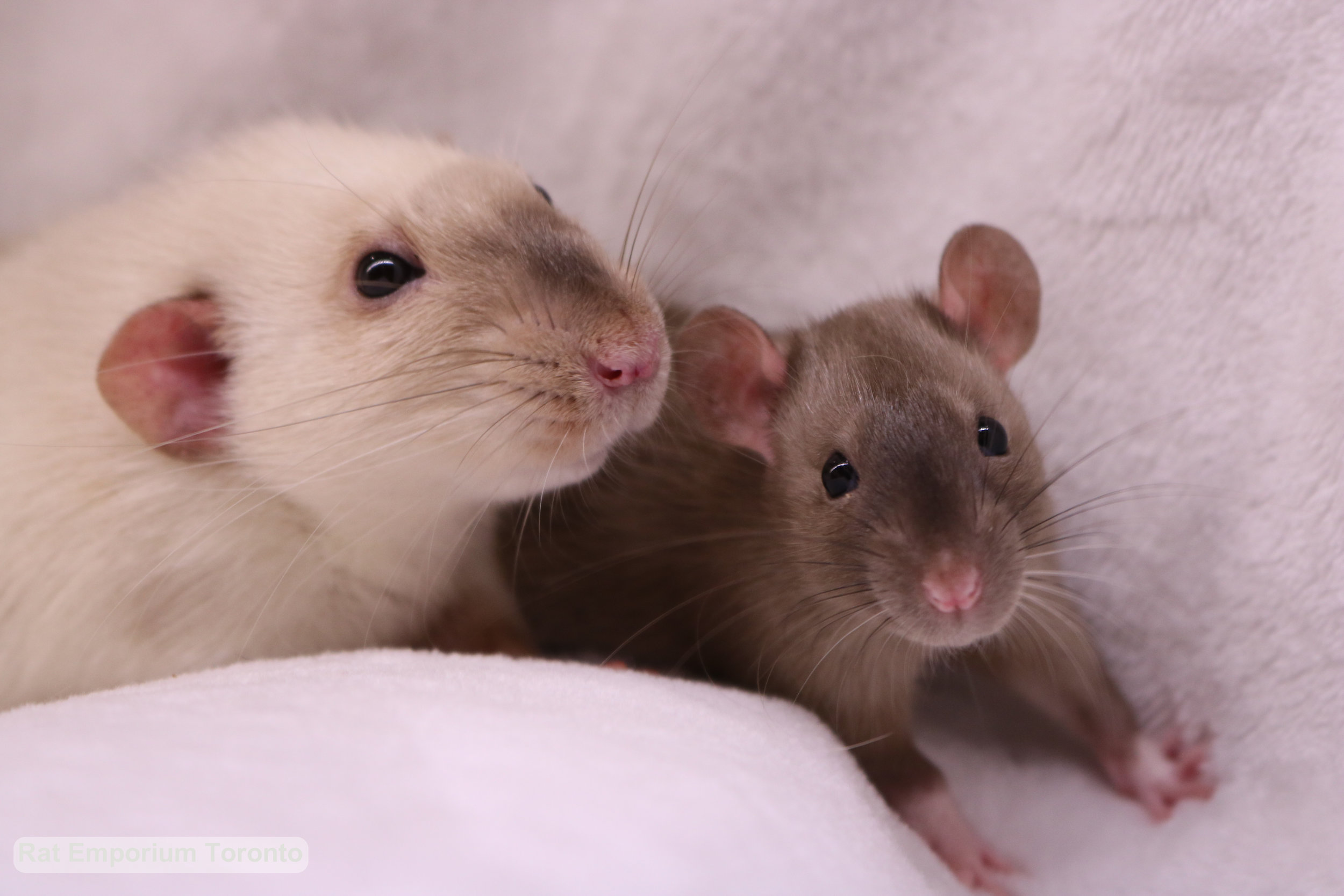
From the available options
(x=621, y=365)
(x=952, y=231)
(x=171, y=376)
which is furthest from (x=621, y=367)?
(x=952, y=231)

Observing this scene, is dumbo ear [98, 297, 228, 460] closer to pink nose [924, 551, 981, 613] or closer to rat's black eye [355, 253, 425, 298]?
rat's black eye [355, 253, 425, 298]

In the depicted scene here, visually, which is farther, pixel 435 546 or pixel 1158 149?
pixel 1158 149

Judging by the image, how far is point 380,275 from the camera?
1751 millimetres

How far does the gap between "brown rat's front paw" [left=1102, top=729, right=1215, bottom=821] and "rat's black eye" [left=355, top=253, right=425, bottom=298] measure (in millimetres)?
1522

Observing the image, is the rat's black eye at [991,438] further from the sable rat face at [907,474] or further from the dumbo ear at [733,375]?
the dumbo ear at [733,375]

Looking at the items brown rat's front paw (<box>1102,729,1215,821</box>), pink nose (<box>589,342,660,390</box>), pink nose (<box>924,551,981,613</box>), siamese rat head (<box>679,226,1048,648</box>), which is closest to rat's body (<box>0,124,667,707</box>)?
pink nose (<box>589,342,660,390</box>)

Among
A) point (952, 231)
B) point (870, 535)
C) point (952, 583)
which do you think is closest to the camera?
point (952, 583)

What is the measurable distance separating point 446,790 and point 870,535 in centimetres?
73

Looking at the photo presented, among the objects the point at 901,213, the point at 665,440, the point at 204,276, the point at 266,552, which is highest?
the point at 901,213

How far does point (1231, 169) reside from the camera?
2.08m

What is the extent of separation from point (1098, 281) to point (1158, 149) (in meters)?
0.28

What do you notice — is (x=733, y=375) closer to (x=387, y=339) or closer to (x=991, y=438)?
(x=991, y=438)

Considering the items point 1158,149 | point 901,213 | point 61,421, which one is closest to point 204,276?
point 61,421

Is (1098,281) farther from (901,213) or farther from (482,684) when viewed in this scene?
(482,684)
